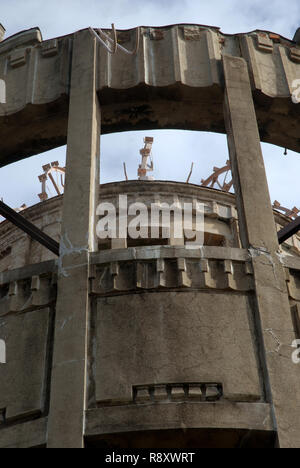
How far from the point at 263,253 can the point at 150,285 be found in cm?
161

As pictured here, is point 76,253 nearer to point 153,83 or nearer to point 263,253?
point 263,253

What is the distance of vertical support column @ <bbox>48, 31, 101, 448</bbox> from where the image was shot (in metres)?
8.60

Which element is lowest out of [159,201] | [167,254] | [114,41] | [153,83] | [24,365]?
[24,365]

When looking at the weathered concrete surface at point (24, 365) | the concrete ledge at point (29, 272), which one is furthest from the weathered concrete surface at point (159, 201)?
the weathered concrete surface at point (24, 365)

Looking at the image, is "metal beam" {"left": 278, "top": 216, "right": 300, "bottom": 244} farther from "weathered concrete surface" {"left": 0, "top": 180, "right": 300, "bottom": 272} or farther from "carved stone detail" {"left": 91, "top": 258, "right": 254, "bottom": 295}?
"weathered concrete surface" {"left": 0, "top": 180, "right": 300, "bottom": 272}

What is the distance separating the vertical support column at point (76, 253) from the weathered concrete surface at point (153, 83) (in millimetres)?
284

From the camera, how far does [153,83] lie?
1227 centimetres

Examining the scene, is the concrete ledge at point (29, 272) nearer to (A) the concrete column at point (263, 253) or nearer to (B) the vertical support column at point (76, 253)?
(B) the vertical support column at point (76, 253)

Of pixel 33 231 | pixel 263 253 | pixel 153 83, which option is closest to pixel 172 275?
pixel 263 253

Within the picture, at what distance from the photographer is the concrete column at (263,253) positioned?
8.72 m

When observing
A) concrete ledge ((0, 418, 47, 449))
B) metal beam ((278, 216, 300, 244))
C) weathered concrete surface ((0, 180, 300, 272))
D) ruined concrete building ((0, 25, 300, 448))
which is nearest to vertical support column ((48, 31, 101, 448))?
ruined concrete building ((0, 25, 300, 448))

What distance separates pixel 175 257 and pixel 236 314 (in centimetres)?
112

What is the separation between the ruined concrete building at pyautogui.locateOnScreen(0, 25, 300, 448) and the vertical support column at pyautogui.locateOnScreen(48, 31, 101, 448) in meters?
0.02
